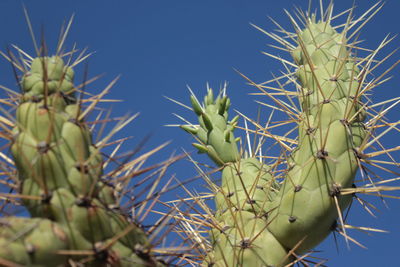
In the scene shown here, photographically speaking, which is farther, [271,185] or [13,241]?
[271,185]

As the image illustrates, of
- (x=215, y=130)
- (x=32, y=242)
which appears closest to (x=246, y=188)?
(x=215, y=130)

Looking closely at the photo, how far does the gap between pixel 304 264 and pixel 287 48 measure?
1314mm

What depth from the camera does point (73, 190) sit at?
1.95 metres

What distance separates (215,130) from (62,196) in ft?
5.98

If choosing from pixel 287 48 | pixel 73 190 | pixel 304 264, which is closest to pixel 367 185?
pixel 304 264

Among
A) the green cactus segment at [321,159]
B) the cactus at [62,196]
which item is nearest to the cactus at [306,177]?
the green cactus segment at [321,159]

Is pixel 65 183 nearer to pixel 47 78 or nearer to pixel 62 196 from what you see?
pixel 62 196

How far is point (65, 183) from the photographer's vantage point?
6.42 ft

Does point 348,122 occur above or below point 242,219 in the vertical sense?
above

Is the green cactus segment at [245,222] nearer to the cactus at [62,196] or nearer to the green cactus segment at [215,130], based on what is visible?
the green cactus segment at [215,130]

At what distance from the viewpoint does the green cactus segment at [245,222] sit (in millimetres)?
2867

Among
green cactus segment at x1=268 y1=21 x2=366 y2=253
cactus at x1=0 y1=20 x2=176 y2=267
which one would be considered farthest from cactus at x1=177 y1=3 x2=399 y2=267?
cactus at x1=0 y1=20 x2=176 y2=267

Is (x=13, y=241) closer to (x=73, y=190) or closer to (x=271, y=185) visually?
(x=73, y=190)

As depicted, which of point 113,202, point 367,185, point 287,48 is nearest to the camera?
point 113,202
